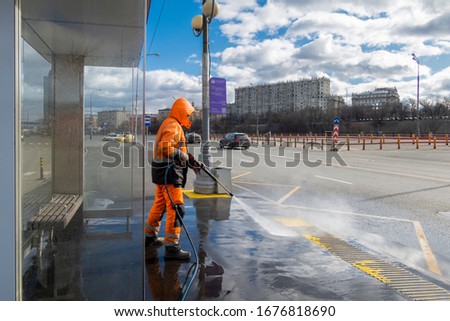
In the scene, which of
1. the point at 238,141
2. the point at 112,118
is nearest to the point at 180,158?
the point at 112,118

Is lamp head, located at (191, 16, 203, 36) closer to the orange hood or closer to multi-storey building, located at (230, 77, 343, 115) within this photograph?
the orange hood

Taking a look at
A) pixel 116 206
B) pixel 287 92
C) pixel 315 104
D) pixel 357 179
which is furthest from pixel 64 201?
pixel 287 92

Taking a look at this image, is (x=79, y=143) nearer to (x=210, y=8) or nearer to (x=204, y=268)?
(x=204, y=268)

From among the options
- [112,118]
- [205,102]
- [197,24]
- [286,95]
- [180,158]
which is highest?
[286,95]

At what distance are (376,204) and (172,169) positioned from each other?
18.1ft

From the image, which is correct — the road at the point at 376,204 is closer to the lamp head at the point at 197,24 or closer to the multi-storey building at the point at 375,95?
the lamp head at the point at 197,24

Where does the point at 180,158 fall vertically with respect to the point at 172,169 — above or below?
above

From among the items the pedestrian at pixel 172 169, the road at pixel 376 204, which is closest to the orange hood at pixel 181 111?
the pedestrian at pixel 172 169

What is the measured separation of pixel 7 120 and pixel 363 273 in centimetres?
362

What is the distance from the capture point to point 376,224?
6.71m

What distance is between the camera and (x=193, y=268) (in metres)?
4.26

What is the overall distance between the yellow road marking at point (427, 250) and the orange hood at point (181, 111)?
330 centimetres

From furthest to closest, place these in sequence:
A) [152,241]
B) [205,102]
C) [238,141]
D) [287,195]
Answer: [238,141] → [287,195] → [205,102] → [152,241]
